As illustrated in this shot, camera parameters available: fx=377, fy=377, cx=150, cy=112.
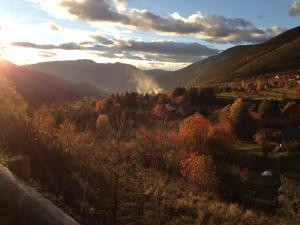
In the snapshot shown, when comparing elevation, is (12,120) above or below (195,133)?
above

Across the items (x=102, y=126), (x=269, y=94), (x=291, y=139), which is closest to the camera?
(x=291, y=139)

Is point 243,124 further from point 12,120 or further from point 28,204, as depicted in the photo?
point 28,204

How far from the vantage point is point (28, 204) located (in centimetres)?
704

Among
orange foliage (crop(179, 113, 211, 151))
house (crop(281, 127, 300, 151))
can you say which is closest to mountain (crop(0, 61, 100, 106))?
orange foliage (crop(179, 113, 211, 151))

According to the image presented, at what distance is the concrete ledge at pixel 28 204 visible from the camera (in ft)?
21.0

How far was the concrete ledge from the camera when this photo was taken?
6.41 metres

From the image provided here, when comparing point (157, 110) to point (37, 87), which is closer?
point (157, 110)

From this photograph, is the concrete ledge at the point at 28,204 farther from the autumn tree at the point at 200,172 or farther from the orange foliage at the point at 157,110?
the orange foliage at the point at 157,110

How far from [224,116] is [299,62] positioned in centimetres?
11074

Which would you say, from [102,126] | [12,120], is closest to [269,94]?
[102,126]

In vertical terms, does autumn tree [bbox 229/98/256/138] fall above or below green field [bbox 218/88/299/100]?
below

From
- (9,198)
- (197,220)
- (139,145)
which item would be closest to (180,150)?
(139,145)

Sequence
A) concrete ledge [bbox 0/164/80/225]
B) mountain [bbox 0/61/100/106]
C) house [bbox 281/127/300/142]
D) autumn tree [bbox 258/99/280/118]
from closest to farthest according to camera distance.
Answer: concrete ledge [bbox 0/164/80/225], house [bbox 281/127/300/142], autumn tree [bbox 258/99/280/118], mountain [bbox 0/61/100/106]

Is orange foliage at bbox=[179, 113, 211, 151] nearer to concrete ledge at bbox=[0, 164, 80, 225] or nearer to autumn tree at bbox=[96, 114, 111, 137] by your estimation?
autumn tree at bbox=[96, 114, 111, 137]
